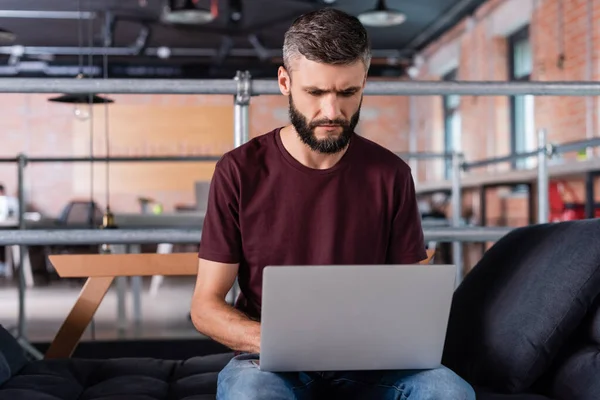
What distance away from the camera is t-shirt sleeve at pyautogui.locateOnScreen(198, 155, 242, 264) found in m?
1.53

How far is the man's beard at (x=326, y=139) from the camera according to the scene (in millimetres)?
1496

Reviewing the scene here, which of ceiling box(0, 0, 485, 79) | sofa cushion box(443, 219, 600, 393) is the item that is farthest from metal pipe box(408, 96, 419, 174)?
sofa cushion box(443, 219, 600, 393)

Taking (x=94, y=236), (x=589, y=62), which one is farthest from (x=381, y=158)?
(x=589, y=62)

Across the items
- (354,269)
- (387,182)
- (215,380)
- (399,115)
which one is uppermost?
(399,115)

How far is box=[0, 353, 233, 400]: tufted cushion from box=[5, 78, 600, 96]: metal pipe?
62cm

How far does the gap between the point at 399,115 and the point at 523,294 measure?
11553 mm

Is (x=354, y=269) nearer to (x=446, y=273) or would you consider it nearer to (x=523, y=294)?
(x=446, y=273)

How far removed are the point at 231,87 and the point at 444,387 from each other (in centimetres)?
89

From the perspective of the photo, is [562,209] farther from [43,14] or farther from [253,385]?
[43,14]

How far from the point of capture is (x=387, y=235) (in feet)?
5.22

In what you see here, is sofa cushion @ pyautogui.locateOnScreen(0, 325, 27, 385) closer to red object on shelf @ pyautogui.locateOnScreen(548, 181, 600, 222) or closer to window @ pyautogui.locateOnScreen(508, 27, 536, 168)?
red object on shelf @ pyautogui.locateOnScreen(548, 181, 600, 222)

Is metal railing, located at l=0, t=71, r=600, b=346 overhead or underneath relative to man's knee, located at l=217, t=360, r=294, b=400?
overhead

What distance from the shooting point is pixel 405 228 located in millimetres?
1595

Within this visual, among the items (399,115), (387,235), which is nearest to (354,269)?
(387,235)
